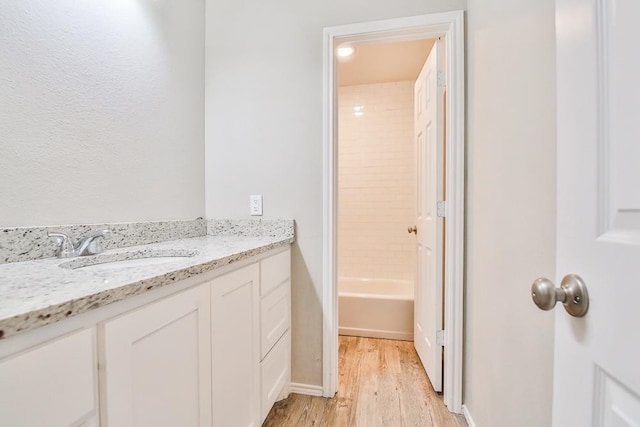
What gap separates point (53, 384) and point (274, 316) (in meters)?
1.03

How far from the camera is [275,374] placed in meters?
1.48

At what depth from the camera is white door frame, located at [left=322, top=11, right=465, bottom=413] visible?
1.55 meters

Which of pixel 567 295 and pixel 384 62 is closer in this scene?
pixel 567 295

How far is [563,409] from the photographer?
499 mm

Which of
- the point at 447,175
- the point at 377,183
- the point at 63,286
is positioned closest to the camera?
the point at 63,286

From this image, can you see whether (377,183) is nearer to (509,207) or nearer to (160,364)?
(509,207)

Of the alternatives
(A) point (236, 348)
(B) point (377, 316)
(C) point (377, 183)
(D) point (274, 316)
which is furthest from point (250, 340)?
(C) point (377, 183)

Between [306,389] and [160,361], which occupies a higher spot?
[160,361]

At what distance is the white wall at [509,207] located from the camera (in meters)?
0.84

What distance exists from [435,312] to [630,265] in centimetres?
147

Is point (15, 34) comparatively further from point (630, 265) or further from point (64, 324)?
point (630, 265)

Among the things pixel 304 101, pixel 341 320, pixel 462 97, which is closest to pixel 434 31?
pixel 462 97

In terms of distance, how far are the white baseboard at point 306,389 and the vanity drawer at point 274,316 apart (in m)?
0.39

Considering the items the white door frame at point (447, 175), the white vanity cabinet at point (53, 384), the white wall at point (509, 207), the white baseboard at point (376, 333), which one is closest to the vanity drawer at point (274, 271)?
the white door frame at point (447, 175)
